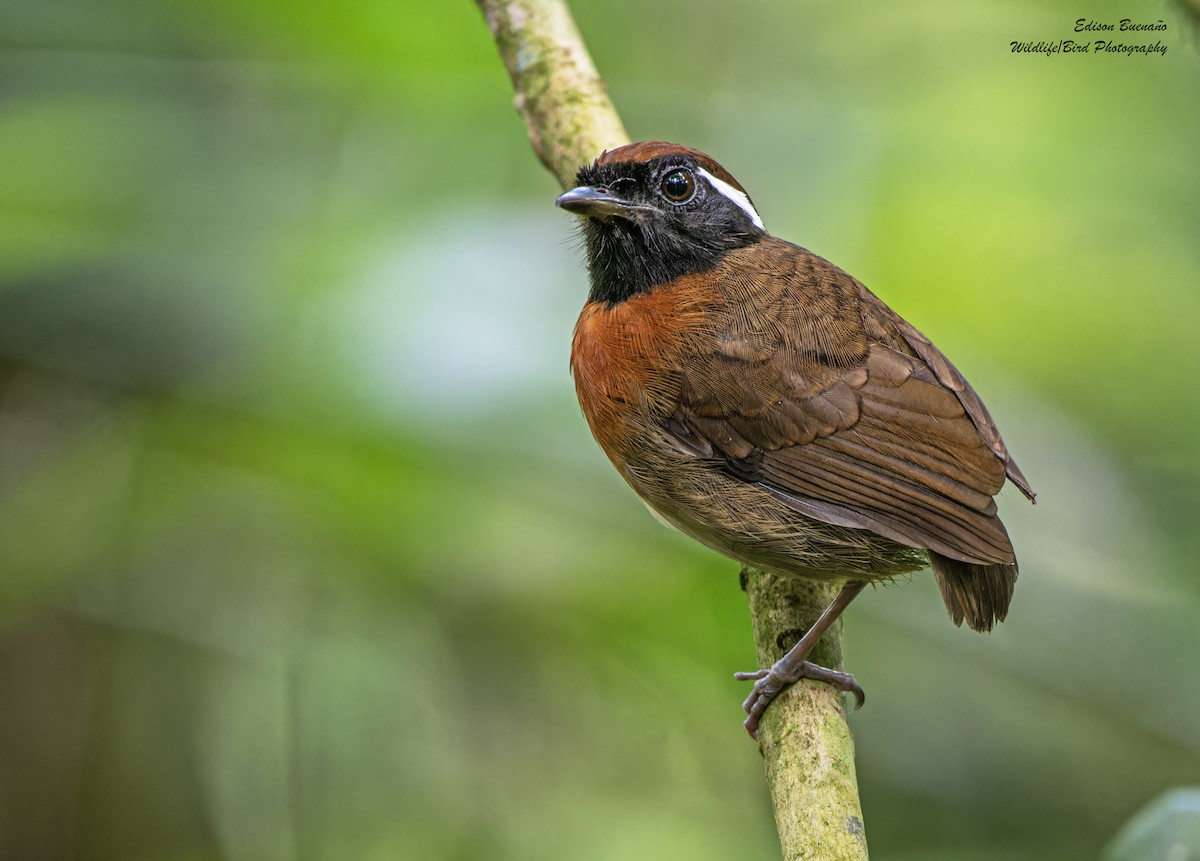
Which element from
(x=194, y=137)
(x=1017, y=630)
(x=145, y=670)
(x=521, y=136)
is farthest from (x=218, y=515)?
(x=1017, y=630)

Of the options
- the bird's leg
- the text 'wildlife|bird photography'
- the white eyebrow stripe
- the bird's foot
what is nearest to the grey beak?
the white eyebrow stripe

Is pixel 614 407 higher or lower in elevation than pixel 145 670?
higher

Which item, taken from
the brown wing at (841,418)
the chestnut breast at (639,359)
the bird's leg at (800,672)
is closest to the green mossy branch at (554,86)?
the chestnut breast at (639,359)

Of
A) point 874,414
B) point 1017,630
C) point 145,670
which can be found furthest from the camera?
point 145,670

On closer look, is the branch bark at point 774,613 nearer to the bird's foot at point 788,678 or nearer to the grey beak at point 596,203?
the bird's foot at point 788,678

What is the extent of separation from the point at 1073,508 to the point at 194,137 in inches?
122

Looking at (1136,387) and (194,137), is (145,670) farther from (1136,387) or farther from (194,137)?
(1136,387)

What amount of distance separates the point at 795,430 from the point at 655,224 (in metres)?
0.76

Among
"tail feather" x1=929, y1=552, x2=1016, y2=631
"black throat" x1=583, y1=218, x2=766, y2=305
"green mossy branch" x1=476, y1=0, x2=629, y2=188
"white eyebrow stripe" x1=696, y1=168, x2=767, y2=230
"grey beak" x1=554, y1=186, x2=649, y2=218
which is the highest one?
"green mossy branch" x1=476, y1=0, x2=629, y2=188

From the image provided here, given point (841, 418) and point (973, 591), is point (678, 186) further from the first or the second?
point (973, 591)

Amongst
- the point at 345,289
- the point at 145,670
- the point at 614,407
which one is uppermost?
the point at 345,289

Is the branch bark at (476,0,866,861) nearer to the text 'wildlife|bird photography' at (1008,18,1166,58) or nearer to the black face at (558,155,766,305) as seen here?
the black face at (558,155,766,305)

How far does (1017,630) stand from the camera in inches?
128

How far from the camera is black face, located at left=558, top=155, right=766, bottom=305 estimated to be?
325cm
